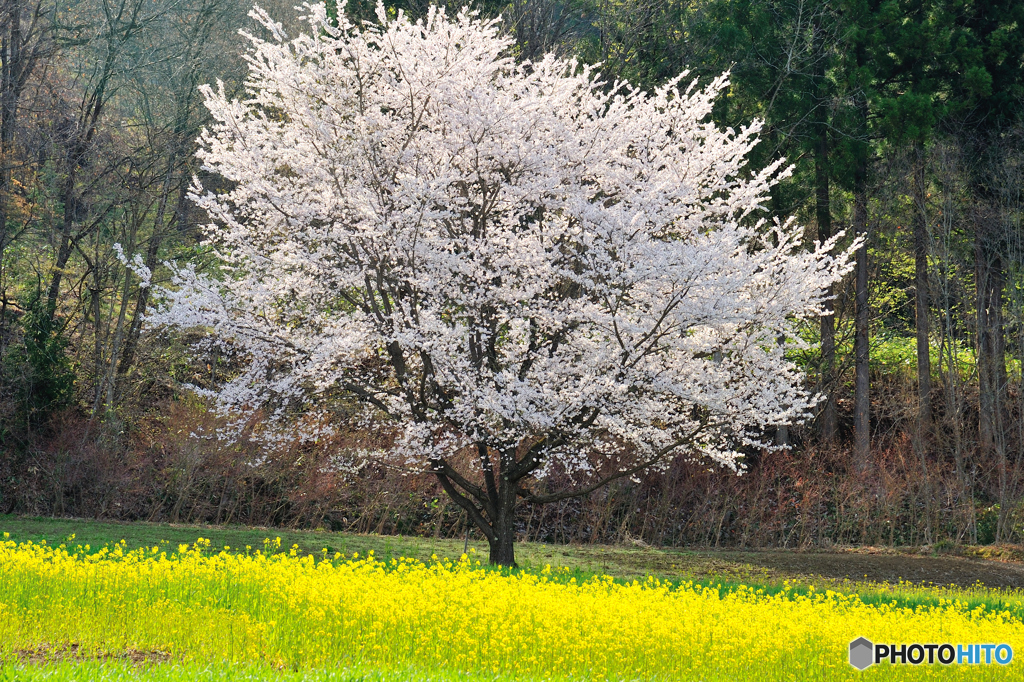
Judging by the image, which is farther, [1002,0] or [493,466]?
[1002,0]

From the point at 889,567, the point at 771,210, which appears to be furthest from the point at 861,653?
the point at 771,210

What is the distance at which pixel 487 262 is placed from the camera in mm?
10086

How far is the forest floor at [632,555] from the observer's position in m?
13.2

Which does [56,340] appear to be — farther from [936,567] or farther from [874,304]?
[874,304]

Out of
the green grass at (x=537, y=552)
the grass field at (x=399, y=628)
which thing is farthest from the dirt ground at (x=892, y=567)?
the grass field at (x=399, y=628)

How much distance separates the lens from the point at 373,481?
16656mm

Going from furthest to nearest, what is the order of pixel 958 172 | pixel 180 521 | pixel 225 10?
pixel 225 10
pixel 958 172
pixel 180 521

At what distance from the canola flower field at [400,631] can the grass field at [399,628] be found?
2cm

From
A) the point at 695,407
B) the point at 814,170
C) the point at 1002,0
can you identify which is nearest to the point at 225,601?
the point at 695,407

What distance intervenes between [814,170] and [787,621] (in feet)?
50.0

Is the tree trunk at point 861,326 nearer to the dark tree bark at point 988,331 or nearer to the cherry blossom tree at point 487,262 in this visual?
the dark tree bark at point 988,331

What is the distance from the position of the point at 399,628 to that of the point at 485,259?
4572 mm

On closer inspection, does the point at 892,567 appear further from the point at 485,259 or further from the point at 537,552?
the point at 485,259

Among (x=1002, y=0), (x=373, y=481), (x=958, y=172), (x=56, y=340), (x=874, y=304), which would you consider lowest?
(x=373, y=481)
